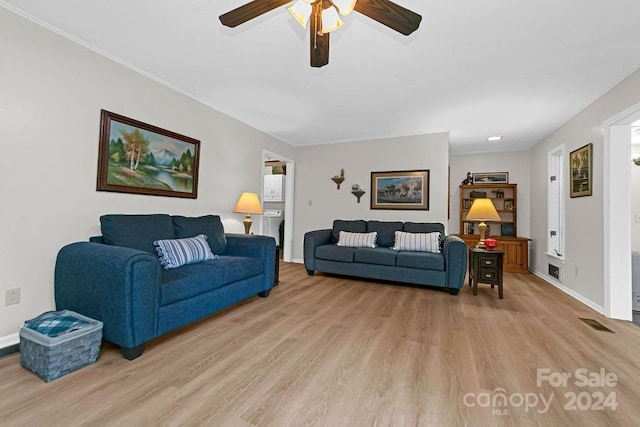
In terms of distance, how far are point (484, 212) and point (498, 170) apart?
239cm

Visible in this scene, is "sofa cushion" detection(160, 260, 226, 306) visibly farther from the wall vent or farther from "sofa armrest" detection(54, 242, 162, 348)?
the wall vent

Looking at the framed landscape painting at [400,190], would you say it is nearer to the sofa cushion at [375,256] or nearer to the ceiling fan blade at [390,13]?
the sofa cushion at [375,256]

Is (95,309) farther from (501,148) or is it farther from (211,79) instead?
(501,148)

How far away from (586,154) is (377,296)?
2.97m

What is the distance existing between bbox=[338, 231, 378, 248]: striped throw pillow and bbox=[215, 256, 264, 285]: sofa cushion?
162 cm

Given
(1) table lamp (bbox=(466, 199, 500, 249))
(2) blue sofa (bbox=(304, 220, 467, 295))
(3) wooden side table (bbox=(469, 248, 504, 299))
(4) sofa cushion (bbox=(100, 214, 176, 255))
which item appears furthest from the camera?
(1) table lamp (bbox=(466, 199, 500, 249))

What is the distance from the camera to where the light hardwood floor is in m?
1.32

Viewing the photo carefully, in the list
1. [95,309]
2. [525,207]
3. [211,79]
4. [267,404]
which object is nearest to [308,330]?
[267,404]

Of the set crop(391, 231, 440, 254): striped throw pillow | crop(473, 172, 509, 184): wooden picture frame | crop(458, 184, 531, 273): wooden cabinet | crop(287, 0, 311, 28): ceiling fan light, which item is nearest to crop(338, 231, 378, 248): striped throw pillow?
crop(391, 231, 440, 254): striped throw pillow

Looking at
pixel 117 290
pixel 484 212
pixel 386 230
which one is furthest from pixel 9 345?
pixel 484 212

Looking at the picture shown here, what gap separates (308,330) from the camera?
7.55 feet

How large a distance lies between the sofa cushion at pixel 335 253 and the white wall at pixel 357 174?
1104 millimetres

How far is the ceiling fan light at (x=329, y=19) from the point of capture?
1.49m

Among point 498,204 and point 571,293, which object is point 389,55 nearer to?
point 571,293
